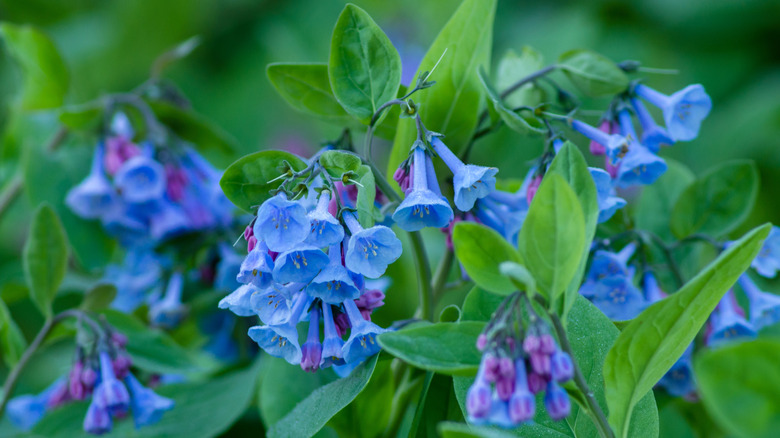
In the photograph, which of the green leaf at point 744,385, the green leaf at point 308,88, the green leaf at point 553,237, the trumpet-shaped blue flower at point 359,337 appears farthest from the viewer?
the green leaf at point 308,88

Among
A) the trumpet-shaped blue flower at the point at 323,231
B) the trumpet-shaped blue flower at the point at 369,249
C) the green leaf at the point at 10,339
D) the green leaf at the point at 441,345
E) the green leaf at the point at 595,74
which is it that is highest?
the green leaf at the point at 595,74

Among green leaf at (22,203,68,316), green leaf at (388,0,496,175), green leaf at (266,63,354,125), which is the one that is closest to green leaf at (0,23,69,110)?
green leaf at (22,203,68,316)

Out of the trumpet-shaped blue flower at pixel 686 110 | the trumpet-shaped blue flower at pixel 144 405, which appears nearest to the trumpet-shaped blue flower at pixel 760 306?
the trumpet-shaped blue flower at pixel 686 110

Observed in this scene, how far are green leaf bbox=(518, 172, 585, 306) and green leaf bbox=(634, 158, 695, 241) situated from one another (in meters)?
0.48

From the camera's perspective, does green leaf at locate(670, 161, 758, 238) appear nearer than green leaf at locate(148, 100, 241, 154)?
Yes

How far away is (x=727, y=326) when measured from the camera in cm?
87

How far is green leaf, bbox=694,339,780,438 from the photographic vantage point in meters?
0.47

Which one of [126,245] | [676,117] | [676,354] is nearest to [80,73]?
[126,245]

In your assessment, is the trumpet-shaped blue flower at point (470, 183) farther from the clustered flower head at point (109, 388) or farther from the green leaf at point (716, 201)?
the clustered flower head at point (109, 388)

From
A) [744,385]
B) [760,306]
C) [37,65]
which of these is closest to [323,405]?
[744,385]

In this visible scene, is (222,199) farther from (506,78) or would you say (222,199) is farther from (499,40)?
(499,40)

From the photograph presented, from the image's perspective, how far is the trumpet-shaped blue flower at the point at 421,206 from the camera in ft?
2.18

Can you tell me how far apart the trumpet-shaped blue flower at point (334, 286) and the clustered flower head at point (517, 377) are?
148 millimetres

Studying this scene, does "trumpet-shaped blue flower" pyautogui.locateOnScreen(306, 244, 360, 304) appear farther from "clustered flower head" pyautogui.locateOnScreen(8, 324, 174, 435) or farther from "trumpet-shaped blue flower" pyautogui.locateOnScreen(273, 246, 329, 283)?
"clustered flower head" pyautogui.locateOnScreen(8, 324, 174, 435)
